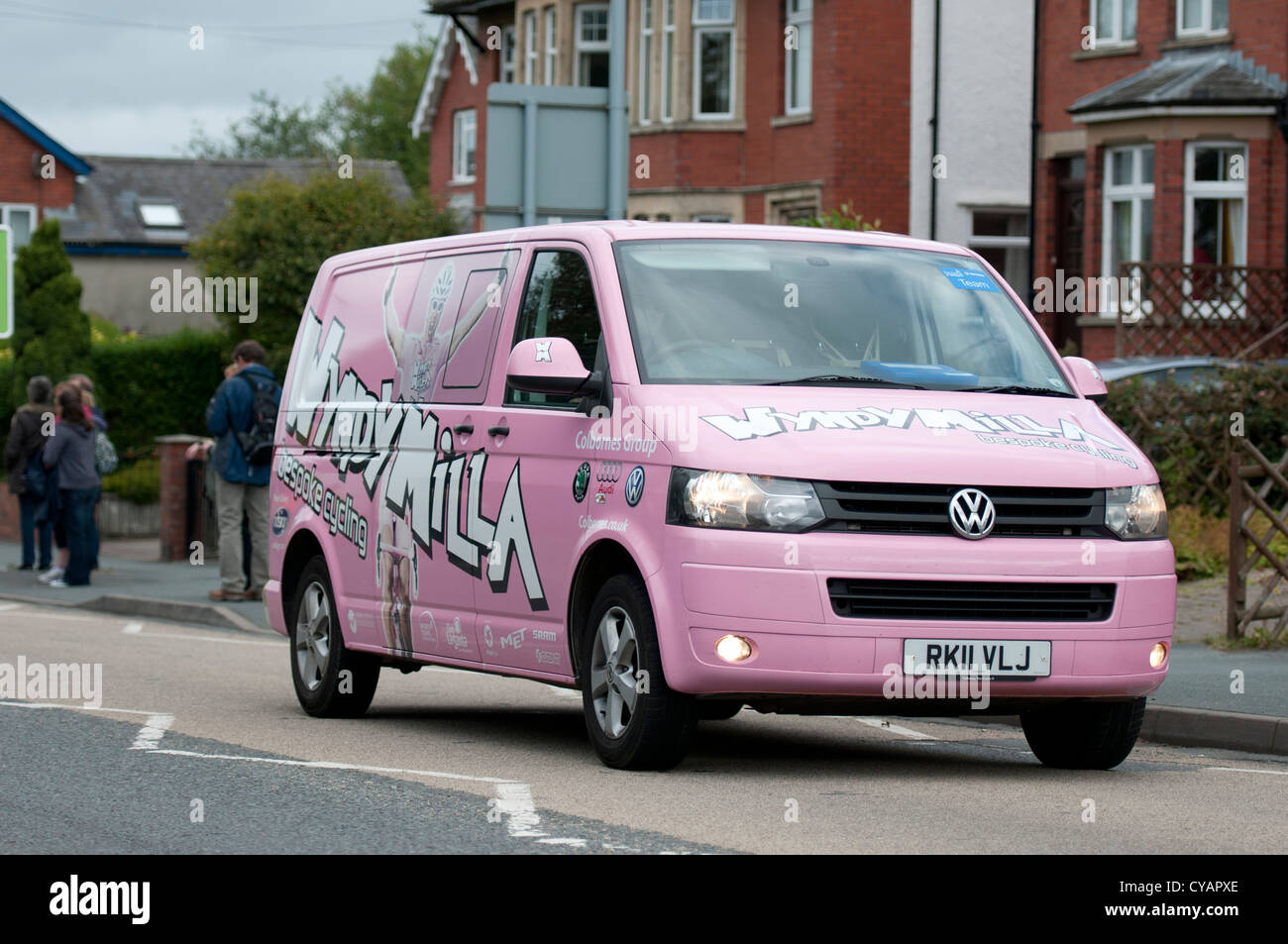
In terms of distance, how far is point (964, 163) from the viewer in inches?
1416

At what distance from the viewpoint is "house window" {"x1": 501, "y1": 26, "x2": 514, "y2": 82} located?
149 feet

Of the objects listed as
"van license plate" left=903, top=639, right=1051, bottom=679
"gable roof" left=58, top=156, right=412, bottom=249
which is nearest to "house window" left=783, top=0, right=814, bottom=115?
"van license plate" left=903, top=639, right=1051, bottom=679

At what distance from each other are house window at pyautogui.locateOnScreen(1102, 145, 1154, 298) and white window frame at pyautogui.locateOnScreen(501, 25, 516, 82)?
16480 millimetres

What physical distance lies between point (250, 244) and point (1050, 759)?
3039cm

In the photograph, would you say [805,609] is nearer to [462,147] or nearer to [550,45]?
[550,45]

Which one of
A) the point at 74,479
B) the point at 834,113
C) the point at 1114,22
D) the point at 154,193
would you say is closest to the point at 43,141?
the point at 154,193

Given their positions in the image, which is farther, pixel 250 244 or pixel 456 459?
pixel 250 244

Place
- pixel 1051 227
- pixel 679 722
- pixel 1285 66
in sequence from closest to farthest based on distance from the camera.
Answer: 1. pixel 679 722
2. pixel 1285 66
3. pixel 1051 227

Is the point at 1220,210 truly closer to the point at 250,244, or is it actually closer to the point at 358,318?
the point at 250,244

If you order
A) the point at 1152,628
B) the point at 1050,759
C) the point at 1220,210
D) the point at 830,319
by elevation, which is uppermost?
the point at 1220,210

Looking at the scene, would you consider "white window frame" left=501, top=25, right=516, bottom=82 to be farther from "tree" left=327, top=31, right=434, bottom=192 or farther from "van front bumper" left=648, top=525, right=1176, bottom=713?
"tree" left=327, top=31, right=434, bottom=192

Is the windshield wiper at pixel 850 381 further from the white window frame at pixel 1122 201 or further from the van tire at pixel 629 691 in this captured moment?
the white window frame at pixel 1122 201
